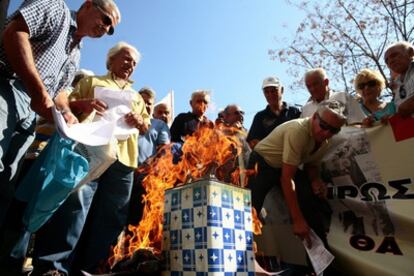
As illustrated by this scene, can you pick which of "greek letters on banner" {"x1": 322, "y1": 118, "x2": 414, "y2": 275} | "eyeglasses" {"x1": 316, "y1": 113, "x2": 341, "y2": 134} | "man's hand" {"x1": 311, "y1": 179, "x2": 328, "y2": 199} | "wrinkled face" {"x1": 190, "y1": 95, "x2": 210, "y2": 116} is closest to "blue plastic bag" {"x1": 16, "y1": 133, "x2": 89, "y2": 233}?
"eyeglasses" {"x1": 316, "y1": 113, "x2": 341, "y2": 134}

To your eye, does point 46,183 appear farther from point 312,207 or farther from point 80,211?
point 312,207

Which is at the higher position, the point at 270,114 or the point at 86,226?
the point at 270,114

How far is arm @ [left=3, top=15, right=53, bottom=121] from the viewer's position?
225 cm

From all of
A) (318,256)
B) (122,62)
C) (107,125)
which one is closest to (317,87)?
(318,256)

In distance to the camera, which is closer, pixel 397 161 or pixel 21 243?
pixel 21 243

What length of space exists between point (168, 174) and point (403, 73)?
312 centimetres

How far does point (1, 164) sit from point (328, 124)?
3195mm

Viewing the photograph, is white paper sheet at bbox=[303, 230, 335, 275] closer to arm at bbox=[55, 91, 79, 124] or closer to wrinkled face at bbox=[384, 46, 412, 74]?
wrinkled face at bbox=[384, 46, 412, 74]

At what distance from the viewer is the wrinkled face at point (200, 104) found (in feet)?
17.9

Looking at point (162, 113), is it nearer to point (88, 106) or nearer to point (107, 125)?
point (88, 106)

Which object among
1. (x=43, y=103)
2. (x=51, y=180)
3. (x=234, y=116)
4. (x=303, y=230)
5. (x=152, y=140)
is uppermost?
(x=234, y=116)

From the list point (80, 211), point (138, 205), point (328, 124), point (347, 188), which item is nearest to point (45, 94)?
point (80, 211)

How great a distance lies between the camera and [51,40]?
2555 millimetres

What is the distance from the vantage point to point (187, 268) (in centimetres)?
255
